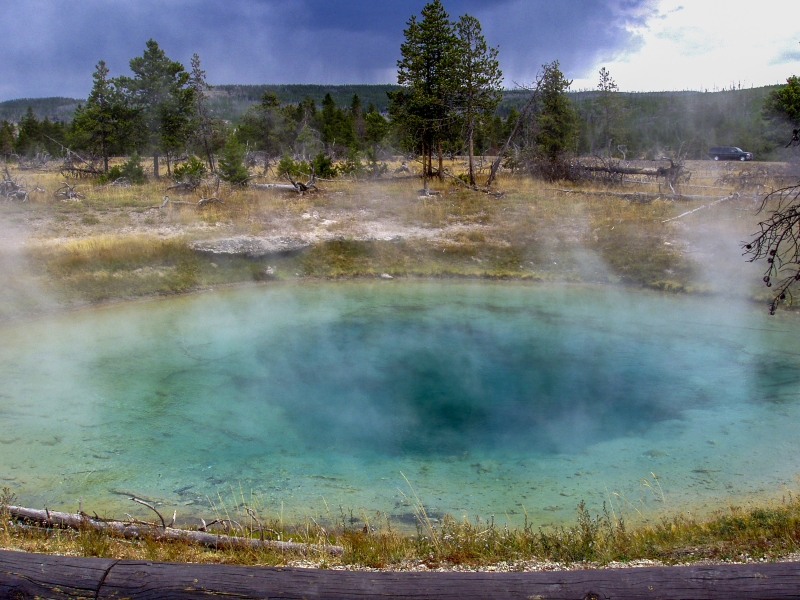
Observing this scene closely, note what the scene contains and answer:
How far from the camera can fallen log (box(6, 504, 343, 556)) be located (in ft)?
13.3

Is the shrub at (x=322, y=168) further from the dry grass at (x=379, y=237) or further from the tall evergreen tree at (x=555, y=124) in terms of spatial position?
the tall evergreen tree at (x=555, y=124)

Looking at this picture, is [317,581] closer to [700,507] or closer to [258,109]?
[700,507]

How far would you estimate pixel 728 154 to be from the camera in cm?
4072

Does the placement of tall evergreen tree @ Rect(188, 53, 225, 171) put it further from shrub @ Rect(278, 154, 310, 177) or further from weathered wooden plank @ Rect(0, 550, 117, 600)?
weathered wooden plank @ Rect(0, 550, 117, 600)

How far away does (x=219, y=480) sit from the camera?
18.4ft

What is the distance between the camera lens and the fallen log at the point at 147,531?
4.06 metres

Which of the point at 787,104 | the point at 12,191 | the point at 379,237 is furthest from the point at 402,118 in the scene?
the point at 787,104

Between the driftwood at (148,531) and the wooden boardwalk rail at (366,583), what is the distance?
1.62m

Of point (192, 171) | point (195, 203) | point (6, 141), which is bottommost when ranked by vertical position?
point (195, 203)

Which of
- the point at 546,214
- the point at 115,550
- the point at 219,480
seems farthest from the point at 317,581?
the point at 546,214

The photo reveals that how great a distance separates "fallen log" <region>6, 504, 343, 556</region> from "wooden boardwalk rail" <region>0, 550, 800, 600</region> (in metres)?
1.65

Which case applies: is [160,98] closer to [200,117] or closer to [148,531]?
[200,117]

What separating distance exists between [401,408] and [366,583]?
498 centimetres

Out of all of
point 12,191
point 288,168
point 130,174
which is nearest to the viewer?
point 12,191
